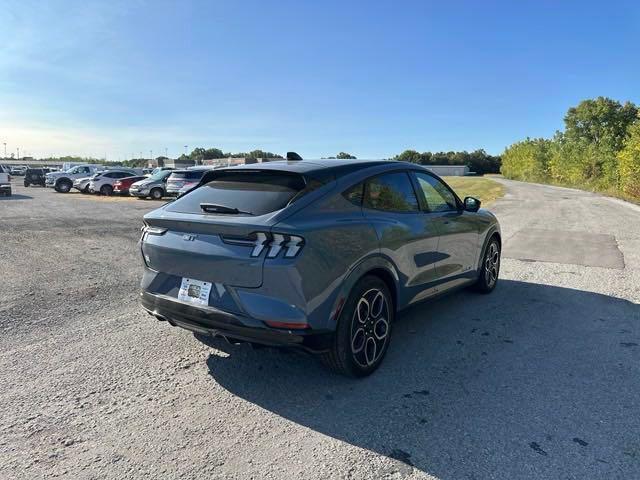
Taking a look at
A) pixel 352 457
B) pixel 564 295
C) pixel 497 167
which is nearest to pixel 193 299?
pixel 352 457

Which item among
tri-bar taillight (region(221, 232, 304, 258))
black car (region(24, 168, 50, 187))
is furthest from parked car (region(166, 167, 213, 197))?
black car (region(24, 168, 50, 187))

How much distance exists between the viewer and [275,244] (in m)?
3.08

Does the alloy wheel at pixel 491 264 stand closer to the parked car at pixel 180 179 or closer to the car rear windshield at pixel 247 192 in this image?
the car rear windshield at pixel 247 192

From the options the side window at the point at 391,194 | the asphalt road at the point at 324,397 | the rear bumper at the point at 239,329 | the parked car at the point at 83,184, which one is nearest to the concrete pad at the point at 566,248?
the asphalt road at the point at 324,397

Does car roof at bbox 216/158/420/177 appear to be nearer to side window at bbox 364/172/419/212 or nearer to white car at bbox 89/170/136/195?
side window at bbox 364/172/419/212

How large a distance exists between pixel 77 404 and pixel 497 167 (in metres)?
127

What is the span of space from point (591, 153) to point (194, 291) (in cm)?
4227

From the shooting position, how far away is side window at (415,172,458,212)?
471cm

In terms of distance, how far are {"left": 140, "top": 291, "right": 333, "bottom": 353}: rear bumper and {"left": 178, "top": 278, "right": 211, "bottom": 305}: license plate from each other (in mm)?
44

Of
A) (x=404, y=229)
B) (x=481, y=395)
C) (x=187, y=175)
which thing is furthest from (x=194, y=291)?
(x=187, y=175)

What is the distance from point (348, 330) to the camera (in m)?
3.40

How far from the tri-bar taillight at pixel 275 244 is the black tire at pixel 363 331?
630 mm

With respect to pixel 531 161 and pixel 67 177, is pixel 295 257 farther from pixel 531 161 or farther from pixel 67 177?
pixel 531 161

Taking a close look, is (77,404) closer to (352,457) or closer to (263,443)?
(263,443)
